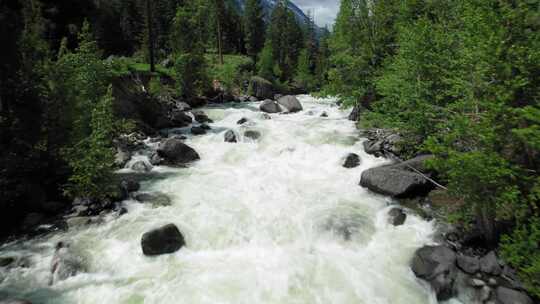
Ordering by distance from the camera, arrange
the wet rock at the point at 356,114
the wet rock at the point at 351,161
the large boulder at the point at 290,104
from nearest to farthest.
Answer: the wet rock at the point at 351,161 → the wet rock at the point at 356,114 → the large boulder at the point at 290,104

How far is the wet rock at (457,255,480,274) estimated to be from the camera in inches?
326

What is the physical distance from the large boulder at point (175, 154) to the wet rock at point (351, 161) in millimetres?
8282

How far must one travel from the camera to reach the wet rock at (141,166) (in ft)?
53.9

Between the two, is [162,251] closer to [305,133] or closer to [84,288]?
[84,288]

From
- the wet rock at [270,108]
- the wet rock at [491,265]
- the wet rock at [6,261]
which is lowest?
the wet rock at [6,261]

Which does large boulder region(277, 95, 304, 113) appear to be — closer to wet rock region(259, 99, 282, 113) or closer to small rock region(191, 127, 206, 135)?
wet rock region(259, 99, 282, 113)

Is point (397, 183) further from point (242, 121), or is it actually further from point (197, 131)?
point (242, 121)

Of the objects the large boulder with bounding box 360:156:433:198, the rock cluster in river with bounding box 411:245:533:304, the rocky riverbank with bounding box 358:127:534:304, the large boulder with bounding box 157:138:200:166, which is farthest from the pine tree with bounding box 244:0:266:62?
the rock cluster in river with bounding box 411:245:533:304

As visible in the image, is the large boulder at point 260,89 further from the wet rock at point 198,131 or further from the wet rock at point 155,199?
the wet rock at point 155,199

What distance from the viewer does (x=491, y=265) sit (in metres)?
8.27

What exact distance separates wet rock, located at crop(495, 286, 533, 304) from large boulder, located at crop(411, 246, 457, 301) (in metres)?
0.95

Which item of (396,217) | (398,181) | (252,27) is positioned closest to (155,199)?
(396,217)

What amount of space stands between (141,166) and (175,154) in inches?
78.2

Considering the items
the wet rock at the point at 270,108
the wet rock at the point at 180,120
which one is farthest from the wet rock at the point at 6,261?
the wet rock at the point at 270,108
